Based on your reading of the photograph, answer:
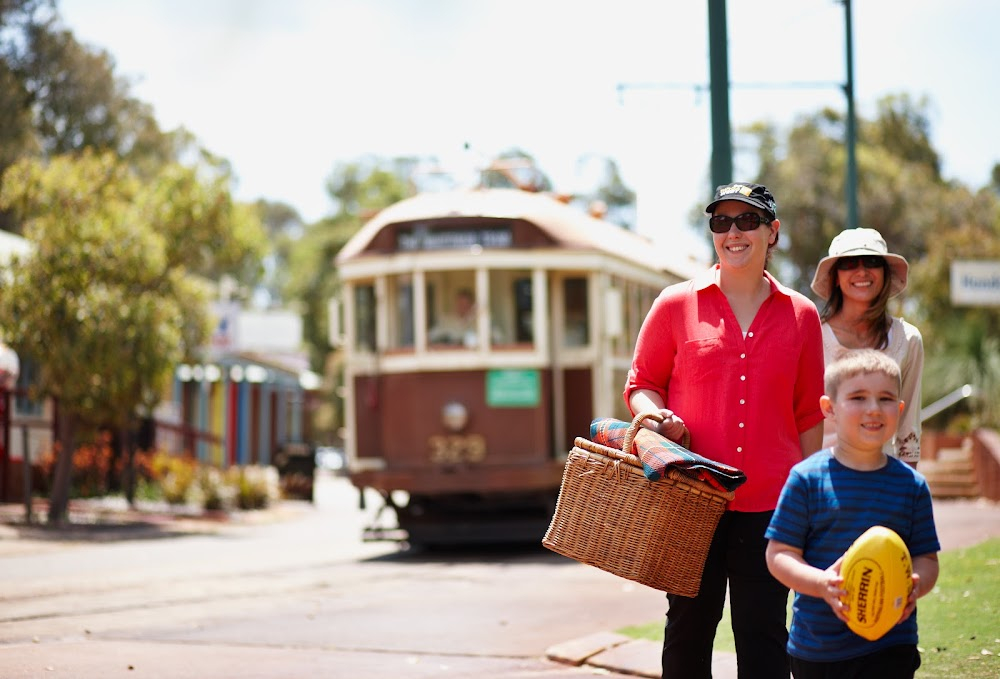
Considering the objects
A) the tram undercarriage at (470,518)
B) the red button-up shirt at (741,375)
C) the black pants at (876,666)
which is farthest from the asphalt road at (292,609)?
the black pants at (876,666)

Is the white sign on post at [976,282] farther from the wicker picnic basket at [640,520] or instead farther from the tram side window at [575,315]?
the wicker picnic basket at [640,520]

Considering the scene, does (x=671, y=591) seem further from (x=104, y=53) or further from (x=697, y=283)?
(x=104, y=53)

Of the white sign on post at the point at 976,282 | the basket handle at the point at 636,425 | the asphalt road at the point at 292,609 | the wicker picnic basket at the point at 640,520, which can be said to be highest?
the white sign on post at the point at 976,282

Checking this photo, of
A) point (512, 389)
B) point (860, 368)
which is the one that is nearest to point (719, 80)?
point (860, 368)

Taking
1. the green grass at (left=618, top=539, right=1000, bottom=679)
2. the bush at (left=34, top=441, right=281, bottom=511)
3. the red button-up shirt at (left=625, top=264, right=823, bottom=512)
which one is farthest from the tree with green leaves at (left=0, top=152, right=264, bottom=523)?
the red button-up shirt at (left=625, top=264, right=823, bottom=512)

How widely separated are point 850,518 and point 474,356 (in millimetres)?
12716

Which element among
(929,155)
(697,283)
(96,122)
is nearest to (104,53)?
(96,122)

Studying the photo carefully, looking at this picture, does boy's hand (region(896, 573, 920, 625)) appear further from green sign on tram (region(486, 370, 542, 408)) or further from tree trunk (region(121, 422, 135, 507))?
tree trunk (region(121, 422, 135, 507))

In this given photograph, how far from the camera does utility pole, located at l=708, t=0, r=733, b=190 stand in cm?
966

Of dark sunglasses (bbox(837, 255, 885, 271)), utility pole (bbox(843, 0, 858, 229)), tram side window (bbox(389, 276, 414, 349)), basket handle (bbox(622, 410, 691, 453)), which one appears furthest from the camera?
utility pole (bbox(843, 0, 858, 229))

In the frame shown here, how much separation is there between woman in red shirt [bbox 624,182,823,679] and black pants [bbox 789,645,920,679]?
2.96ft

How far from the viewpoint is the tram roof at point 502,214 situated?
17.1 metres

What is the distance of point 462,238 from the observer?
55.6ft

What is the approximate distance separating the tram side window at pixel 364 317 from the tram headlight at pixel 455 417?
4.70 ft
